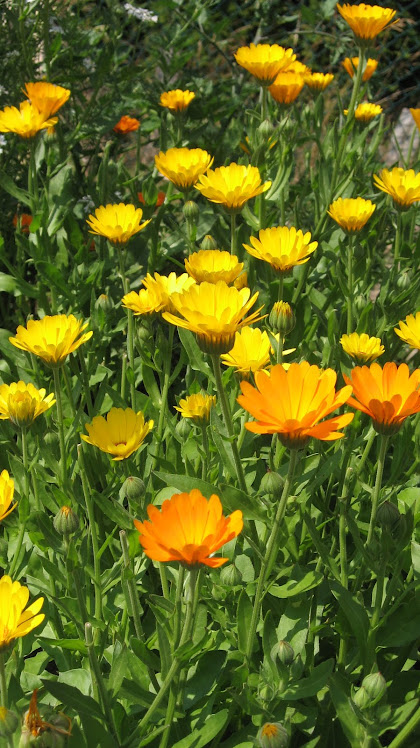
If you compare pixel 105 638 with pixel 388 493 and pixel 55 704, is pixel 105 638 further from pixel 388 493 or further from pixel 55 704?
pixel 388 493

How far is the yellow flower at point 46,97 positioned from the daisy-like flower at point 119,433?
1.04 m

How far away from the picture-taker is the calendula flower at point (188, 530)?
103 centimetres

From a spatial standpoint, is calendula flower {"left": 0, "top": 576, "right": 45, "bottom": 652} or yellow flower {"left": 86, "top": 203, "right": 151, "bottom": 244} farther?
yellow flower {"left": 86, "top": 203, "right": 151, "bottom": 244}

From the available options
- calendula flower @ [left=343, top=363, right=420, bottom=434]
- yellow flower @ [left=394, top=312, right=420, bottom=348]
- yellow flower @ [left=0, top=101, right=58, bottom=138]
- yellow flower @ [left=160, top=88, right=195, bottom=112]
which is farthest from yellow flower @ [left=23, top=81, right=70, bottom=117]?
calendula flower @ [left=343, top=363, right=420, bottom=434]

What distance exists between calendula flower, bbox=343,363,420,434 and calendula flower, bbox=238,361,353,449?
67 mm

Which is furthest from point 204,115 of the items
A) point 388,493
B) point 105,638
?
point 105,638

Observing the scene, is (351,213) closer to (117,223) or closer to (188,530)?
(117,223)

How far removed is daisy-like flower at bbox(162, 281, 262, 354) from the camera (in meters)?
1.28

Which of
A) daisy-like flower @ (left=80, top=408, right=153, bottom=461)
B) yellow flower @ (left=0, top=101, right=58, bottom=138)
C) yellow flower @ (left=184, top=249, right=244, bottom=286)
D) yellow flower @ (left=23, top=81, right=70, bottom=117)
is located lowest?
daisy-like flower @ (left=80, top=408, right=153, bottom=461)

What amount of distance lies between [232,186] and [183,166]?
0.18m

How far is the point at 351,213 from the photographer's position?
1994mm

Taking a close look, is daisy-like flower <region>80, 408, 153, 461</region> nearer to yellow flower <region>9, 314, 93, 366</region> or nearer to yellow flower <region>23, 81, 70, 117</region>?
yellow flower <region>9, 314, 93, 366</region>

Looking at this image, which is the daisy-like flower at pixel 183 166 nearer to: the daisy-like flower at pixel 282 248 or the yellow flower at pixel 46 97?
the daisy-like flower at pixel 282 248

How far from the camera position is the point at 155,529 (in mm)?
1064
